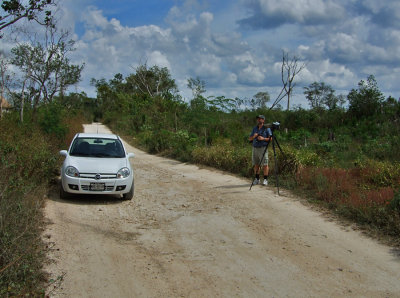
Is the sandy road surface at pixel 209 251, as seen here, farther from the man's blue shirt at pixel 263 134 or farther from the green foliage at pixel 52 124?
the green foliage at pixel 52 124

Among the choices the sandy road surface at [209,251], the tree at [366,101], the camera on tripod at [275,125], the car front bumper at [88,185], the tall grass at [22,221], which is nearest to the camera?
the tall grass at [22,221]

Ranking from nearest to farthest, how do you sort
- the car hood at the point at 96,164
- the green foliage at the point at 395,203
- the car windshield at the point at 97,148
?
the green foliage at the point at 395,203
the car hood at the point at 96,164
the car windshield at the point at 97,148

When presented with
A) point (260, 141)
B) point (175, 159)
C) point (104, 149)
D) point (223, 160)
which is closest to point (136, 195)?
point (104, 149)

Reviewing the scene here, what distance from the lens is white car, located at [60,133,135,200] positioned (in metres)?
8.92

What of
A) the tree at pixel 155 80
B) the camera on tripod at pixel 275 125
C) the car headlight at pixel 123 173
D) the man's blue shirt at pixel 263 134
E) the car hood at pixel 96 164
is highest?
the tree at pixel 155 80

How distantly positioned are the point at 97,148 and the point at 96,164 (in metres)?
0.97

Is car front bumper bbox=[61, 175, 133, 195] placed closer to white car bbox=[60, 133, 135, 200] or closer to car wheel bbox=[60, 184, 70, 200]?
white car bbox=[60, 133, 135, 200]

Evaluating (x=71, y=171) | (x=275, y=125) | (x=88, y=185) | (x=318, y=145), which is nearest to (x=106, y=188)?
(x=88, y=185)

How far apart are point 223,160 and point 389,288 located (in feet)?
33.6

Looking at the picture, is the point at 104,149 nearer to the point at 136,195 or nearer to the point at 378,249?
the point at 136,195

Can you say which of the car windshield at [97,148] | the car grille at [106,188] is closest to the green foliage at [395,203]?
the car grille at [106,188]

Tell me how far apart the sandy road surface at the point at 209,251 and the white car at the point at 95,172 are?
0.34 meters

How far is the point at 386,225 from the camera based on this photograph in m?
6.97

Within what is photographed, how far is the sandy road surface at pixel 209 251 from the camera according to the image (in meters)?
4.77
